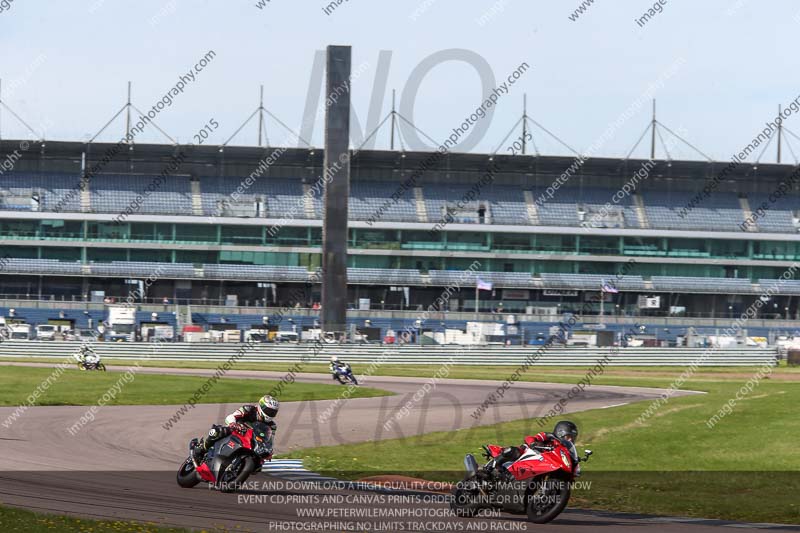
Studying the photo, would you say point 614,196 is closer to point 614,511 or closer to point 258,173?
point 258,173

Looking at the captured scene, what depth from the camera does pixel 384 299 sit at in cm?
8694

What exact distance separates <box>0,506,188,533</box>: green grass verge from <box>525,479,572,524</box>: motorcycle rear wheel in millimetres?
4701

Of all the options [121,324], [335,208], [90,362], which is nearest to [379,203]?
[335,208]

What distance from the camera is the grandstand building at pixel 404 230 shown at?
84.9 m

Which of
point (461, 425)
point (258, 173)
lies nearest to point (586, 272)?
point (258, 173)

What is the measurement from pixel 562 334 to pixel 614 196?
23714mm

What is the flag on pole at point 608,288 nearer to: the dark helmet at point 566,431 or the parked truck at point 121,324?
the parked truck at point 121,324

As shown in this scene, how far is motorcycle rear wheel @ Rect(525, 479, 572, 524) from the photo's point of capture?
46.2ft

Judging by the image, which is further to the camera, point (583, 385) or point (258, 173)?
point (258, 173)

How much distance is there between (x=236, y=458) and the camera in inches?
651

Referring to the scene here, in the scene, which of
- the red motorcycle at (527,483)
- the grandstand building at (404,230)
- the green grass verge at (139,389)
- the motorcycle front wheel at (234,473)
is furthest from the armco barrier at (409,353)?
the red motorcycle at (527,483)

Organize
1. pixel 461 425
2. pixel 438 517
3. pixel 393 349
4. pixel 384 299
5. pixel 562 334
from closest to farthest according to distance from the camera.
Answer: pixel 438 517, pixel 461 425, pixel 393 349, pixel 562 334, pixel 384 299

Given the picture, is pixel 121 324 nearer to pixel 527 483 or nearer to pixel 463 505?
pixel 463 505

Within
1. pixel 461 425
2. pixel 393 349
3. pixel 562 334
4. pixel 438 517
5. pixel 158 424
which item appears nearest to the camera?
pixel 438 517
